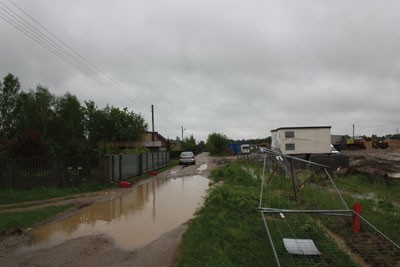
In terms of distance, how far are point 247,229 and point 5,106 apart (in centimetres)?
3602

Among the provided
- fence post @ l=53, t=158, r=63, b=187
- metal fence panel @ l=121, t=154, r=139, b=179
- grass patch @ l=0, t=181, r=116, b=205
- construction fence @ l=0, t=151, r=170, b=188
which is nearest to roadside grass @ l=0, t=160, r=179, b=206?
grass patch @ l=0, t=181, r=116, b=205

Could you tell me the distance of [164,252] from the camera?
6.07m

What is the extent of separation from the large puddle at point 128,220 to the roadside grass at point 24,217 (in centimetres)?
65

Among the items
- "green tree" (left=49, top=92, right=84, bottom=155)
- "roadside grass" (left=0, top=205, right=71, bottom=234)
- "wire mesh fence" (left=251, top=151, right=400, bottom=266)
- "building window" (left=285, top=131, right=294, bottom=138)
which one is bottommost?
"roadside grass" (left=0, top=205, right=71, bottom=234)

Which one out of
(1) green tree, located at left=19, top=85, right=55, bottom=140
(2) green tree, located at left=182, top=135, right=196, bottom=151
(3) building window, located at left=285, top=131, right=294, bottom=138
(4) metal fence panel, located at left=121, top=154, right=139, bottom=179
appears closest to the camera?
(4) metal fence panel, located at left=121, top=154, right=139, bottom=179

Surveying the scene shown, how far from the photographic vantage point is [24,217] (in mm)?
9203

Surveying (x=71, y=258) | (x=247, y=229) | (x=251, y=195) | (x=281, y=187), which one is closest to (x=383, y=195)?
(x=281, y=187)

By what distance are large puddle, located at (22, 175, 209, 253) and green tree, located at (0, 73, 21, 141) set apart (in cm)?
2706

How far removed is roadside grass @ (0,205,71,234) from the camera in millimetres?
8402

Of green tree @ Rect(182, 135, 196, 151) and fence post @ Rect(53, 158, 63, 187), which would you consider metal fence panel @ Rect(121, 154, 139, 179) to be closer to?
fence post @ Rect(53, 158, 63, 187)

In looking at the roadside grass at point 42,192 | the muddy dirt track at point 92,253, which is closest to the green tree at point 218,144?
the roadside grass at point 42,192

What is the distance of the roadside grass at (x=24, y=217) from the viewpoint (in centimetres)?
840

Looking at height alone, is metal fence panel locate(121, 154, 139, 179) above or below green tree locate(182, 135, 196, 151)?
below

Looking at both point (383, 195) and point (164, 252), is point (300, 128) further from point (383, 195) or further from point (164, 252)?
point (164, 252)
